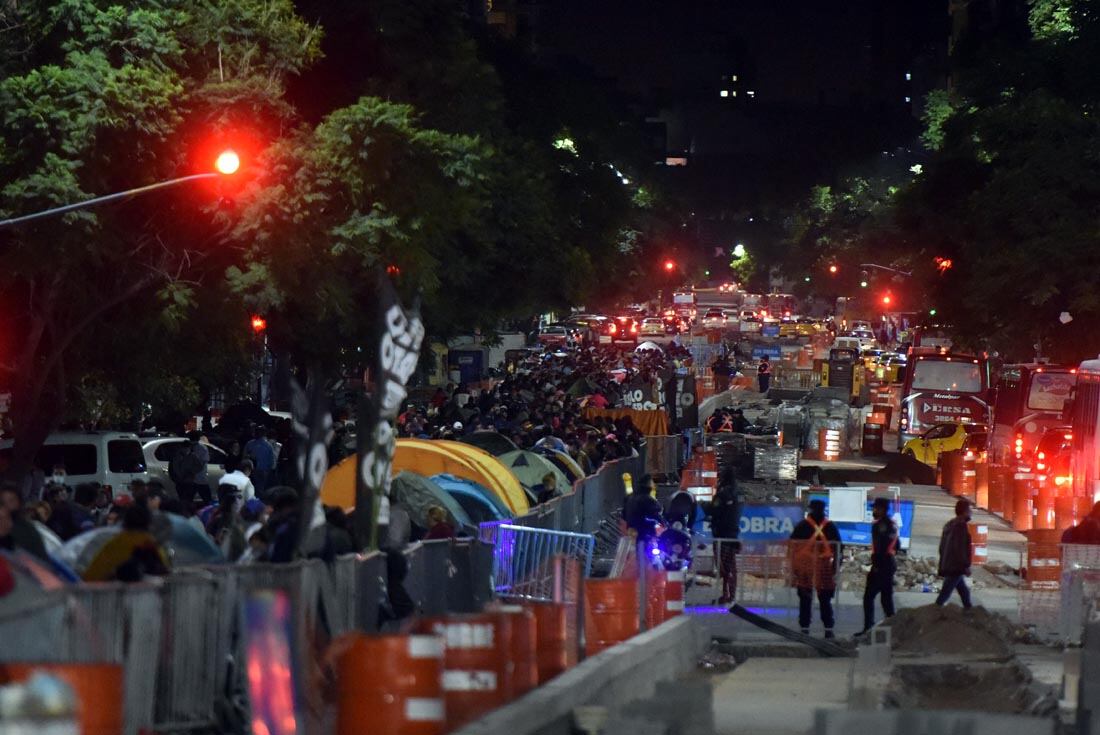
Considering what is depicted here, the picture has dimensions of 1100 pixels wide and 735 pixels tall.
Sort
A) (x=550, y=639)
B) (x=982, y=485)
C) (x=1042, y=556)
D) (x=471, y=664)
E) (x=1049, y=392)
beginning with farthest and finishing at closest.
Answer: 1. (x=1049, y=392)
2. (x=982, y=485)
3. (x=1042, y=556)
4. (x=550, y=639)
5. (x=471, y=664)

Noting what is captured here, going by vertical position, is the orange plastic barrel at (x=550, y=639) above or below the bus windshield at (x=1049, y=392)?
below

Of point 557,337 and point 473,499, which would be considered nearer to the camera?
point 473,499

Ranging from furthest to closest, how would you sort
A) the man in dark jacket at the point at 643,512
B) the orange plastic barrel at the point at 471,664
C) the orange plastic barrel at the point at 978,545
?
the orange plastic barrel at the point at 978,545 < the man in dark jacket at the point at 643,512 < the orange plastic barrel at the point at 471,664

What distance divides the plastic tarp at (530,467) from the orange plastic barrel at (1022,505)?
25.5ft

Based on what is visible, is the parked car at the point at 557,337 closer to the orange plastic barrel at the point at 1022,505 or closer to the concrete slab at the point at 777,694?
the orange plastic barrel at the point at 1022,505

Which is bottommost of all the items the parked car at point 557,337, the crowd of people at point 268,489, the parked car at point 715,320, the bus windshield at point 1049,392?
the crowd of people at point 268,489

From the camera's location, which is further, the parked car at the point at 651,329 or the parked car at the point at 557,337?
the parked car at the point at 651,329

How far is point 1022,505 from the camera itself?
34250 millimetres

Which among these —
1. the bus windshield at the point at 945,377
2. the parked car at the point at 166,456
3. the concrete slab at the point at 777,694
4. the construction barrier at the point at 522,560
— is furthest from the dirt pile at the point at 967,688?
the bus windshield at the point at 945,377

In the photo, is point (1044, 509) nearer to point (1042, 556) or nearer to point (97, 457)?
point (1042, 556)

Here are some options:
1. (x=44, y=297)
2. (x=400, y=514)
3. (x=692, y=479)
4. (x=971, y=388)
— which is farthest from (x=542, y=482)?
(x=971, y=388)

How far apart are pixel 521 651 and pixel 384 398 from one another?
13.5ft

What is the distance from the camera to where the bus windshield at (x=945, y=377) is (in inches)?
2282

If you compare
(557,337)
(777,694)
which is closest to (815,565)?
(777,694)
